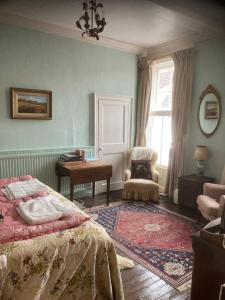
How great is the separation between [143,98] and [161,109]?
44 cm

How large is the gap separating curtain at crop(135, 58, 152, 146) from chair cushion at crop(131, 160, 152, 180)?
0.66m

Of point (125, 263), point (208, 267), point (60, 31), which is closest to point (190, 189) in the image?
point (125, 263)

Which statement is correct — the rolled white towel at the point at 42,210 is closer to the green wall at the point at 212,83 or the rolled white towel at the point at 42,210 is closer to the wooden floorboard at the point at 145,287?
the wooden floorboard at the point at 145,287

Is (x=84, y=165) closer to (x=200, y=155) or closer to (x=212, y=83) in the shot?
(x=200, y=155)

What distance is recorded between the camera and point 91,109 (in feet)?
14.4

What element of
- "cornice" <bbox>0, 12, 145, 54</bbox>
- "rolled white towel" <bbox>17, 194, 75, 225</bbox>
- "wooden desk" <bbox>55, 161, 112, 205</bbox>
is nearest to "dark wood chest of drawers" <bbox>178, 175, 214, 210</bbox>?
"wooden desk" <bbox>55, 161, 112, 205</bbox>

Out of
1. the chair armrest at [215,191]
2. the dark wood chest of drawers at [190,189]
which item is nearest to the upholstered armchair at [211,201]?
the chair armrest at [215,191]

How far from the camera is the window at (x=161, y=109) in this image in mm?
4660

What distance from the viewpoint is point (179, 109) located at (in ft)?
13.9

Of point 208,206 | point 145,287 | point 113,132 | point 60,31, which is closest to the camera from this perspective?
point 145,287

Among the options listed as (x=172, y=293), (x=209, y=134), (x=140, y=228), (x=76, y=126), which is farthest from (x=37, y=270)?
(x=209, y=134)

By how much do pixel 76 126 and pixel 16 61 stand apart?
1406 millimetres

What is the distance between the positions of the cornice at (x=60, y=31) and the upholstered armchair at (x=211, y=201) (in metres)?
2.98

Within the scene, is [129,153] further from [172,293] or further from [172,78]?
[172,293]
